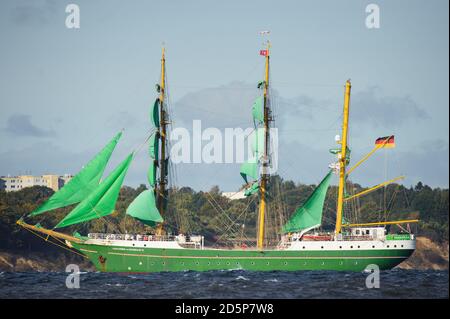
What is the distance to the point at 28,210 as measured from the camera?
130 meters

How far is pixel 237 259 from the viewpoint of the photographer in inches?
3420

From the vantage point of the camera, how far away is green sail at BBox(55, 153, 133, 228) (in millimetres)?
84625

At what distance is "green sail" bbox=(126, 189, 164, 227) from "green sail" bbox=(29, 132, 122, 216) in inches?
160

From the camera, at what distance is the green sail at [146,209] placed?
85938mm

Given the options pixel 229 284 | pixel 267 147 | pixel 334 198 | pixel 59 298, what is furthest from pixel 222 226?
pixel 59 298

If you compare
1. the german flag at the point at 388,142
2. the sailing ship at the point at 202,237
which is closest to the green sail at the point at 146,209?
the sailing ship at the point at 202,237

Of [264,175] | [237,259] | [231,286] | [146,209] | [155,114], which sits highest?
[155,114]

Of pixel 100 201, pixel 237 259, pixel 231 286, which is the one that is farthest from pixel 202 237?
pixel 231 286

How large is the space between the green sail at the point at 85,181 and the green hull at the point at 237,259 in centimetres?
640

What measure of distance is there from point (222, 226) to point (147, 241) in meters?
54.8

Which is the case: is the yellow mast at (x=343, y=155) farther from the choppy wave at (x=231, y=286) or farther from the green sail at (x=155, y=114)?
the green sail at (x=155, y=114)

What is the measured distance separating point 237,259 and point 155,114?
50.1 feet

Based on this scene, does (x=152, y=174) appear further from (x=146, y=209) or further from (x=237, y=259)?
(x=237, y=259)

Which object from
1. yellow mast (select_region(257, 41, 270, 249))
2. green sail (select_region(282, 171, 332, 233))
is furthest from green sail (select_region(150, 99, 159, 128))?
green sail (select_region(282, 171, 332, 233))
